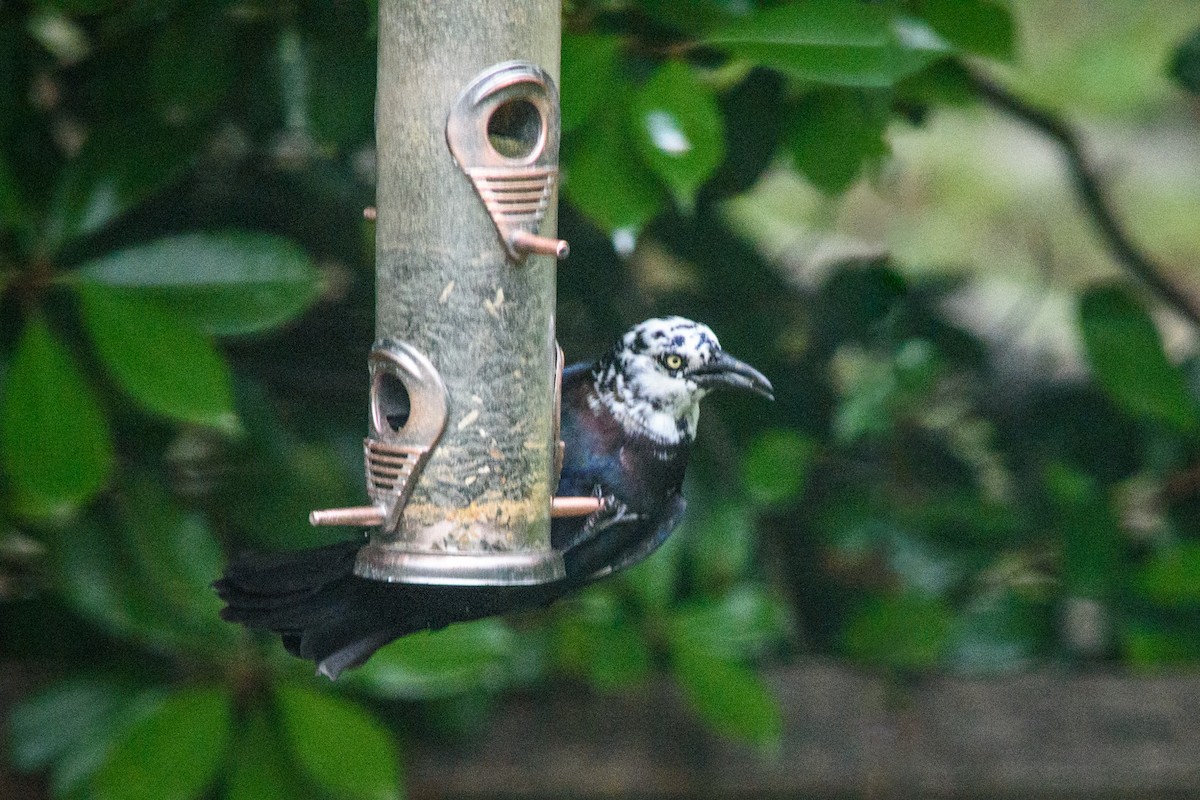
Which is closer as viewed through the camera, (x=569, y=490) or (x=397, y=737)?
(x=569, y=490)

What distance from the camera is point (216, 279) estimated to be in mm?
1711

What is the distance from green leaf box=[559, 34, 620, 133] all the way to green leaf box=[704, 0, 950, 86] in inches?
4.5

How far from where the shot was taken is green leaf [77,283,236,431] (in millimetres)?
1633

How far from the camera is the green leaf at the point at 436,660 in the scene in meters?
2.00

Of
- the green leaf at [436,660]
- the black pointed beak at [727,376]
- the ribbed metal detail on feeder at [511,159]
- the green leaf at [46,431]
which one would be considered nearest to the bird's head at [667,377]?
the black pointed beak at [727,376]

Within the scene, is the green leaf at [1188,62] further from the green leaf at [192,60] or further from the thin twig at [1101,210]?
the green leaf at [192,60]

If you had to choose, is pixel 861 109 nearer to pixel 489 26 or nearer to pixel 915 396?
pixel 489 26

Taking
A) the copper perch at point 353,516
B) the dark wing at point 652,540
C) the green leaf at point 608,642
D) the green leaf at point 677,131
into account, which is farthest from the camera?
the green leaf at point 608,642

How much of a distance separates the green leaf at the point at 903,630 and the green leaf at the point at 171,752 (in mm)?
1124

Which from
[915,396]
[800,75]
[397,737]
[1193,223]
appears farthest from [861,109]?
[1193,223]

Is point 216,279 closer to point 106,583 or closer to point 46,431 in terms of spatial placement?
point 46,431

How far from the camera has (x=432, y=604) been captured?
1.21m

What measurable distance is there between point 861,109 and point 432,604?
0.78 metres

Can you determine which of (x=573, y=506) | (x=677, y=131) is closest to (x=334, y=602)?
(x=573, y=506)
